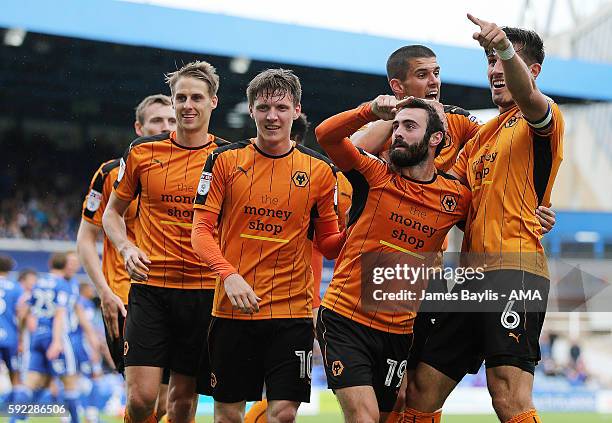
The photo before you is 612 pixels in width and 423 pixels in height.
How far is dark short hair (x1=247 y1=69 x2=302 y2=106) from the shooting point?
5.25m

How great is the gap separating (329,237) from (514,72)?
4.71 ft

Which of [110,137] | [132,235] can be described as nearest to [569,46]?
[110,137]

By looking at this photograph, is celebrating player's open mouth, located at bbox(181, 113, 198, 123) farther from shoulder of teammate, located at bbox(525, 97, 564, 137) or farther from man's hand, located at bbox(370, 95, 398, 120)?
shoulder of teammate, located at bbox(525, 97, 564, 137)

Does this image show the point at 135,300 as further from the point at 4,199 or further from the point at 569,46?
the point at 569,46

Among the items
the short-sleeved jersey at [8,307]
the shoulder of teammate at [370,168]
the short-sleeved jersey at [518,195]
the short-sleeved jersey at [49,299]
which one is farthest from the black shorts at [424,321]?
the short-sleeved jersey at [8,307]

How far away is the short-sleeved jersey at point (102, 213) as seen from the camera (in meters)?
6.93

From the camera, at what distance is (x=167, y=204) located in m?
5.85

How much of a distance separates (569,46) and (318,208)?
3393cm

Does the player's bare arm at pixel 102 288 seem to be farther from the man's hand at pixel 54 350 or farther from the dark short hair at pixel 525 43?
the man's hand at pixel 54 350

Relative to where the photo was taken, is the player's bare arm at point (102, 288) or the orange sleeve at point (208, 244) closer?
the orange sleeve at point (208, 244)

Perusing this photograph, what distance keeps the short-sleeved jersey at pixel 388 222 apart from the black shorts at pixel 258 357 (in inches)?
11.0

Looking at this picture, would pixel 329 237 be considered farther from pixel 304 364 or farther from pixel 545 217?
pixel 545 217

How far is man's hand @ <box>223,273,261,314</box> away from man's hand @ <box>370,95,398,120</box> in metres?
1.11

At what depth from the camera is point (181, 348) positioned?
5918 millimetres
